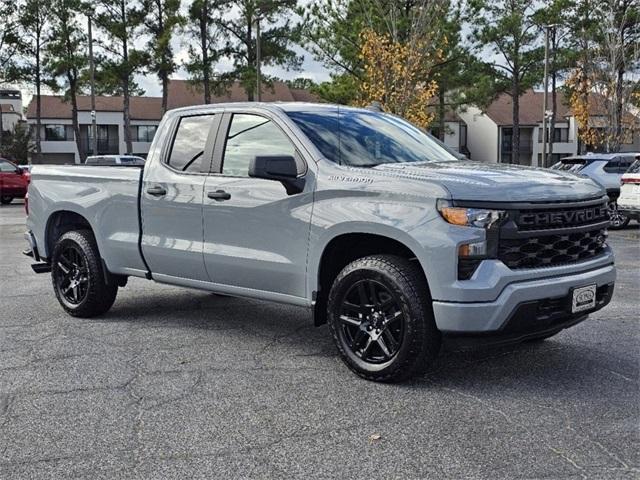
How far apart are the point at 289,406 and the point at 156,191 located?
96.5 inches

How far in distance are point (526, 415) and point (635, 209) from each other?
11.0 m

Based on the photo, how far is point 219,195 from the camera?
531 centimetres

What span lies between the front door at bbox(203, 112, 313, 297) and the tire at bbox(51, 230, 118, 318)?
1.47 metres

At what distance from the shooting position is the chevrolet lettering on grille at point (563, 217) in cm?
421

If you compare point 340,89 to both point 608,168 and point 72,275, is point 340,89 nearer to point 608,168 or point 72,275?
point 608,168

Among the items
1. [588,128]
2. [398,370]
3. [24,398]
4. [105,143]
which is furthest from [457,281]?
[105,143]

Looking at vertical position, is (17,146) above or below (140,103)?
below

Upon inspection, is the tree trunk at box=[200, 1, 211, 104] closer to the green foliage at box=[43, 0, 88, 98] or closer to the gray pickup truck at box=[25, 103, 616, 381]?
the green foliage at box=[43, 0, 88, 98]

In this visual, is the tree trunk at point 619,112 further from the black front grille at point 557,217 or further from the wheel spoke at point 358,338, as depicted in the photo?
the wheel spoke at point 358,338

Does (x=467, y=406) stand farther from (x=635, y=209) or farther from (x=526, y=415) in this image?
(x=635, y=209)

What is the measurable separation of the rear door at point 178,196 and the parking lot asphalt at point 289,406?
635mm

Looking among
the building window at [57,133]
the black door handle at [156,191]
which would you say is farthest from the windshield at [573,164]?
the building window at [57,133]

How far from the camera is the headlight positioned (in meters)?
4.11

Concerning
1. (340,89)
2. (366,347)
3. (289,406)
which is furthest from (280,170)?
(340,89)
